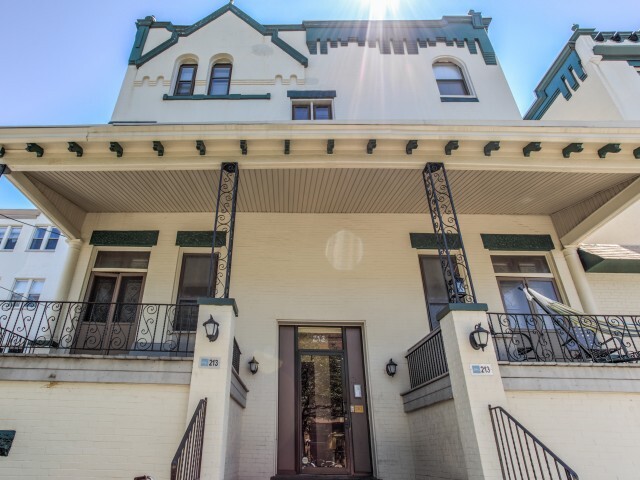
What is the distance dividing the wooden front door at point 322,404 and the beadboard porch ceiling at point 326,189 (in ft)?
8.45

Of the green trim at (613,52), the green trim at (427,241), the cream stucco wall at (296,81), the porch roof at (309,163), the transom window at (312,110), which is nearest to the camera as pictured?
the porch roof at (309,163)

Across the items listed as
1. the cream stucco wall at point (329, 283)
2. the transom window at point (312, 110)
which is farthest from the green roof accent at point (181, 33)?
the cream stucco wall at point (329, 283)

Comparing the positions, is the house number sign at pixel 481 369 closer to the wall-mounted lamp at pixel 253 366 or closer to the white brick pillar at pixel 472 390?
the white brick pillar at pixel 472 390

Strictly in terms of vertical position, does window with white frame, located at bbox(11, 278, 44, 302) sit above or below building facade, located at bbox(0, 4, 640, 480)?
above

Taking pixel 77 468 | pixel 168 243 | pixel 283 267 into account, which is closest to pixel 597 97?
pixel 283 267

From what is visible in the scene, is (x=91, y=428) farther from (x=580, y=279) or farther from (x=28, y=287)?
(x=28, y=287)

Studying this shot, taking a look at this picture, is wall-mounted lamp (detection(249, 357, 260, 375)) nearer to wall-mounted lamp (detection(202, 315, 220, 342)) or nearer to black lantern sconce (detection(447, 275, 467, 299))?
wall-mounted lamp (detection(202, 315, 220, 342))

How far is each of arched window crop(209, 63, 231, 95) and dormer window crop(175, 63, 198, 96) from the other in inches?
16.6

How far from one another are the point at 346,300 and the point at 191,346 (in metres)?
2.93

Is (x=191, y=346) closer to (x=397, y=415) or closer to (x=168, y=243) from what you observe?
(x=168, y=243)

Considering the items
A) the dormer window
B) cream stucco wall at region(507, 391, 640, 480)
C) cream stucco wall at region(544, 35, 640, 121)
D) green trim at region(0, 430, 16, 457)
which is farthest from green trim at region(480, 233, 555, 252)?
green trim at region(0, 430, 16, 457)

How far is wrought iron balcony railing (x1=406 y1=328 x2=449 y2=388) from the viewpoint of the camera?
18.0 ft

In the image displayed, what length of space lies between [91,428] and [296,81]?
7679 millimetres

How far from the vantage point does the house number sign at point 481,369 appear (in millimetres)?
4688
